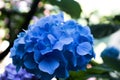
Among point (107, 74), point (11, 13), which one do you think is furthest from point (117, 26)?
point (11, 13)

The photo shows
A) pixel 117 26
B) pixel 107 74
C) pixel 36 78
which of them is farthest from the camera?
pixel 117 26

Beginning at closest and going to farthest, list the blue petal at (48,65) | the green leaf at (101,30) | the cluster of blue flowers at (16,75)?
the blue petal at (48,65), the cluster of blue flowers at (16,75), the green leaf at (101,30)

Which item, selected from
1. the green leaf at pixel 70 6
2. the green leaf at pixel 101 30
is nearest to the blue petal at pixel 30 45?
the green leaf at pixel 70 6

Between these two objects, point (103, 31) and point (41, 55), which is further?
point (103, 31)

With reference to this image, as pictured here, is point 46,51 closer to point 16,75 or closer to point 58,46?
point 58,46

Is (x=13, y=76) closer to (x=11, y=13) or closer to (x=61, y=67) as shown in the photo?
(x=61, y=67)

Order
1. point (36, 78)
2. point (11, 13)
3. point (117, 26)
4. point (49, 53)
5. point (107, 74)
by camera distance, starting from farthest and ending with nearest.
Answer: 1. point (11, 13)
2. point (117, 26)
3. point (107, 74)
4. point (36, 78)
5. point (49, 53)

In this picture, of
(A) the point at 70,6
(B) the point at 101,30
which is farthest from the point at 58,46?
(B) the point at 101,30

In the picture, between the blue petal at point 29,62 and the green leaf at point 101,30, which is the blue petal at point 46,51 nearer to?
the blue petal at point 29,62
